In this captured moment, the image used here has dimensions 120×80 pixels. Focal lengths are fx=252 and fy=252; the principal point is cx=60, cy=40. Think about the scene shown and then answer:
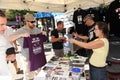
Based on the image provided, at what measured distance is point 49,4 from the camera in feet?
18.3

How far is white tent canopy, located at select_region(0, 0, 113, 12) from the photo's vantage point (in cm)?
464

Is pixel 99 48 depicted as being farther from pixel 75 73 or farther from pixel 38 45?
pixel 38 45

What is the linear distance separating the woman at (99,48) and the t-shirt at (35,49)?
36.3 inches

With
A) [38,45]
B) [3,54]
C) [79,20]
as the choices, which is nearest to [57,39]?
[79,20]

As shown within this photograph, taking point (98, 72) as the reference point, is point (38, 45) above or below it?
above

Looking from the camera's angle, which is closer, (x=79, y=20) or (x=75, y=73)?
(x=75, y=73)

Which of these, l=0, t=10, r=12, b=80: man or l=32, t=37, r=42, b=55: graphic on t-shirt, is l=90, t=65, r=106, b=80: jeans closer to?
l=32, t=37, r=42, b=55: graphic on t-shirt

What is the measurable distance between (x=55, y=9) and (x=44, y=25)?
8039mm

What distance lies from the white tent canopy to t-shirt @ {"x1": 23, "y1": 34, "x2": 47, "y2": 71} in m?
0.77

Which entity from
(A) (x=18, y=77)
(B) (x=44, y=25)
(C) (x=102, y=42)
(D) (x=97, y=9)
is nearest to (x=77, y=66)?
(C) (x=102, y=42)

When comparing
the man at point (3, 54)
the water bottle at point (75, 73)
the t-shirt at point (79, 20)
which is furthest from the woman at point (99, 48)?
the t-shirt at point (79, 20)

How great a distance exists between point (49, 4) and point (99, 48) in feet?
7.58

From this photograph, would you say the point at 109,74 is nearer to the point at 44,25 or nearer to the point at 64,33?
the point at 64,33

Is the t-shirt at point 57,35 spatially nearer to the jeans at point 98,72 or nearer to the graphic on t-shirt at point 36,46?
the graphic on t-shirt at point 36,46
